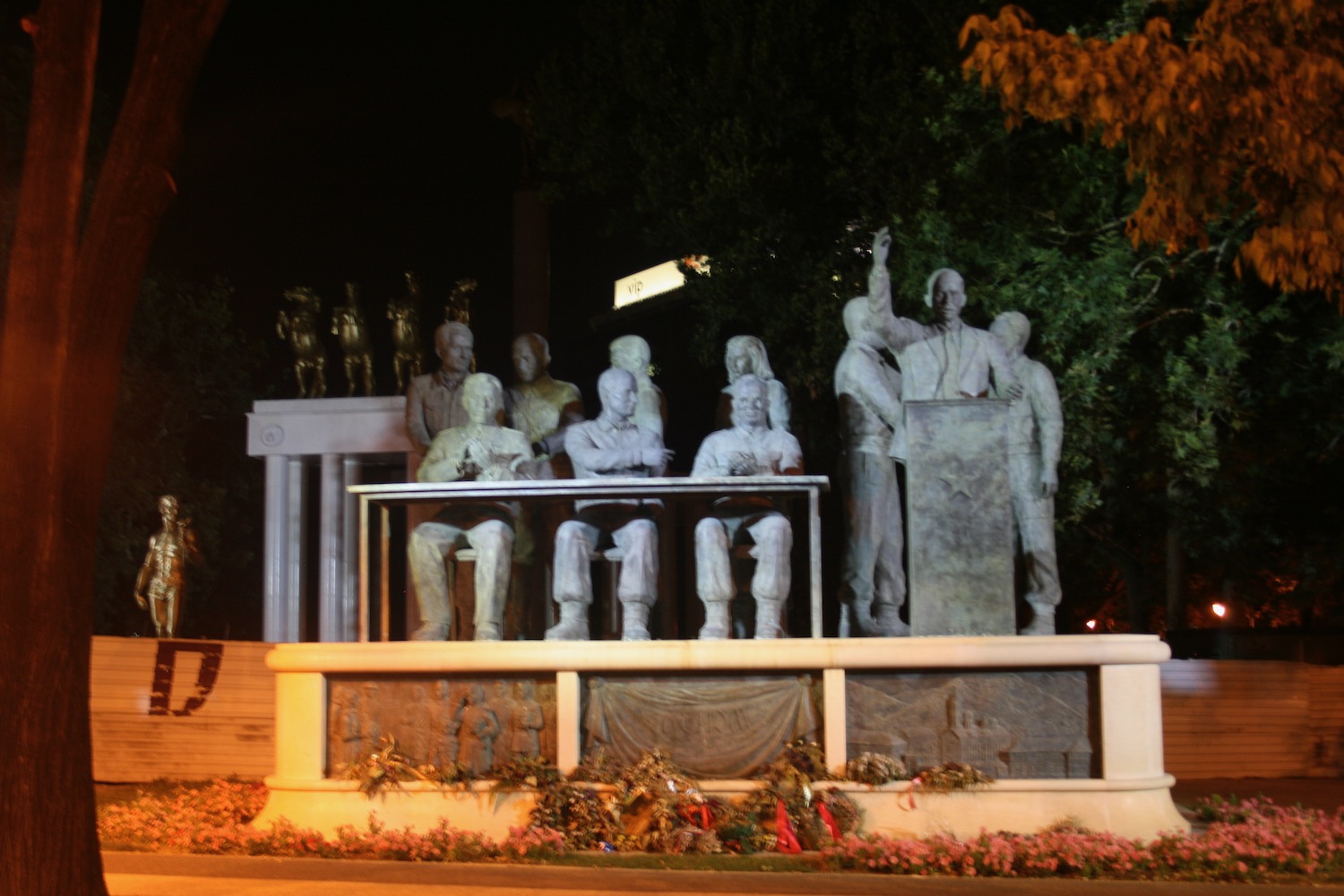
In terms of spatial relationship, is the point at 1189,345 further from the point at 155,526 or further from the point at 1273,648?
the point at 155,526

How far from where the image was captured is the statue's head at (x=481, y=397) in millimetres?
11055

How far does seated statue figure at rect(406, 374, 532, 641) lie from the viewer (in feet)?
35.2

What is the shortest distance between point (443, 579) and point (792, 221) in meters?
9.41

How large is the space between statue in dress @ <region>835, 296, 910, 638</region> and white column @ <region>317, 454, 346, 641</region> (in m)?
8.51

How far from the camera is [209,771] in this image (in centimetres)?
1475

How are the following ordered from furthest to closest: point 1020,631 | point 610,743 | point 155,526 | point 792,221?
point 155,526, point 792,221, point 1020,631, point 610,743

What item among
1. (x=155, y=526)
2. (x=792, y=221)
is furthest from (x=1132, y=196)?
(x=155, y=526)

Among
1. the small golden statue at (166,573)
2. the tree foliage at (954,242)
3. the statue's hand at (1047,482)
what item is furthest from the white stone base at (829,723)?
the small golden statue at (166,573)

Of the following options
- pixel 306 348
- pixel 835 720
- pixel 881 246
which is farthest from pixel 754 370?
pixel 306 348

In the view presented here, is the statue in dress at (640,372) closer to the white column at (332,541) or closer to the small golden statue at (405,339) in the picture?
the small golden statue at (405,339)

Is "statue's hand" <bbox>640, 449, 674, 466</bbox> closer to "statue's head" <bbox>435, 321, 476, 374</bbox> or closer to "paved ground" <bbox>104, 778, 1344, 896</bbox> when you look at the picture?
"statue's head" <bbox>435, 321, 476, 374</bbox>

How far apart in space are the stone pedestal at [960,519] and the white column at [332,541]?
9.53 m

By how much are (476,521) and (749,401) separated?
1.96 meters

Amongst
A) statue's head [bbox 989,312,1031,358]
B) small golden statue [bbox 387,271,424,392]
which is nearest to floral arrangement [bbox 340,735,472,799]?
Result: statue's head [bbox 989,312,1031,358]
